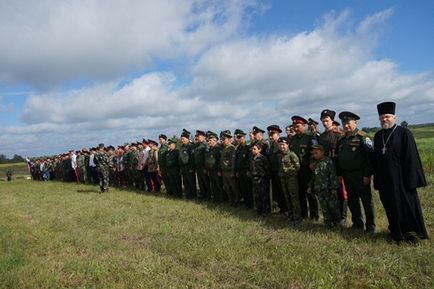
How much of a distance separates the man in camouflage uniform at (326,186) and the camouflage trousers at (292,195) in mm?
782

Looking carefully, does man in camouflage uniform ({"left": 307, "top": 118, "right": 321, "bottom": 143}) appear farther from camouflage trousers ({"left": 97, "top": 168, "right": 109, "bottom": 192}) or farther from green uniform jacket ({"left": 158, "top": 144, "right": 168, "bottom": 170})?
camouflage trousers ({"left": 97, "top": 168, "right": 109, "bottom": 192})

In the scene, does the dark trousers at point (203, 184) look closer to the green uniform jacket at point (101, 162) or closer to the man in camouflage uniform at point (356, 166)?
the green uniform jacket at point (101, 162)

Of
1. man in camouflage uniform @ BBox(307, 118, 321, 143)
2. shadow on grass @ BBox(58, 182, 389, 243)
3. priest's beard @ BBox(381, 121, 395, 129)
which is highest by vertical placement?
man in camouflage uniform @ BBox(307, 118, 321, 143)

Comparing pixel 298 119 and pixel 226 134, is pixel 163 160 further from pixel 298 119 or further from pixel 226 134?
pixel 298 119

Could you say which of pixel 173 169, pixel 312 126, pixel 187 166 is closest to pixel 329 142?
pixel 312 126

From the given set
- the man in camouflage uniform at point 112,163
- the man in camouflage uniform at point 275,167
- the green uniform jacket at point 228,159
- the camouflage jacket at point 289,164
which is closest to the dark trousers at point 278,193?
the man in camouflage uniform at point 275,167

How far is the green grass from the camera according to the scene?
493cm

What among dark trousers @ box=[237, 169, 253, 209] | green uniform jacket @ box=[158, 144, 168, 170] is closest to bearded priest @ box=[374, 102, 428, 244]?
dark trousers @ box=[237, 169, 253, 209]

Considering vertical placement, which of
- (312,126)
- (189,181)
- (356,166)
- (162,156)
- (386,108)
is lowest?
(189,181)

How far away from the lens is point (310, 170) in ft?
27.2

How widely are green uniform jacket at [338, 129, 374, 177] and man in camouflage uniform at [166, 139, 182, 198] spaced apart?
23.0ft

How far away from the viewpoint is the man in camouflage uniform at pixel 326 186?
7277mm

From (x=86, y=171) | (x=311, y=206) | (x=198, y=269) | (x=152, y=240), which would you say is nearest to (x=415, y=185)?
(x=311, y=206)

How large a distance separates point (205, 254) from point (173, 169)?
7.46m
